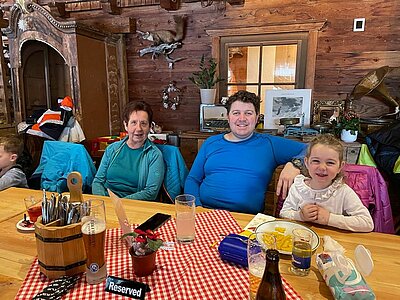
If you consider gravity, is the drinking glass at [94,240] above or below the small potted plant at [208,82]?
below

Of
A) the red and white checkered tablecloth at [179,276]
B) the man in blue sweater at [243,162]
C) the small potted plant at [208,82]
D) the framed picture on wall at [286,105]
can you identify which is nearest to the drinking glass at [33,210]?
the red and white checkered tablecloth at [179,276]

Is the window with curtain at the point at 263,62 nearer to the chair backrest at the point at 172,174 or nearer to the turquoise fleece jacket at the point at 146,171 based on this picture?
the chair backrest at the point at 172,174

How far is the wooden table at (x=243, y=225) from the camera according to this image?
84 cm

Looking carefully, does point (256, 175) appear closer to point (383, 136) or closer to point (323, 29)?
point (383, 136)

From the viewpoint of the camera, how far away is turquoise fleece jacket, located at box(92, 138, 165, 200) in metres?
1.79

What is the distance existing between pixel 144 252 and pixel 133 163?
1.05 metres

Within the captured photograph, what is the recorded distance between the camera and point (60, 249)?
84 cm

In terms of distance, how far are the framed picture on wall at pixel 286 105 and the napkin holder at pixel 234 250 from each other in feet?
7.31

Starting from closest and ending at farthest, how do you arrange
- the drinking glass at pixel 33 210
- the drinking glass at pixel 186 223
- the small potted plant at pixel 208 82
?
the drinking glass at pixel 186 223 → the drinking glass at pixel 33 210 → the small potted plant at pixel 208 82

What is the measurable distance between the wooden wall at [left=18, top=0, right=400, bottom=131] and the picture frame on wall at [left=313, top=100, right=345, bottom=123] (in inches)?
2.0

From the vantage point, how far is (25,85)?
350cm

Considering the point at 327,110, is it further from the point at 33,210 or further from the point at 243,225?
the point at 33,210

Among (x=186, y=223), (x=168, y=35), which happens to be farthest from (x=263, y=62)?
(x=186, y=223)

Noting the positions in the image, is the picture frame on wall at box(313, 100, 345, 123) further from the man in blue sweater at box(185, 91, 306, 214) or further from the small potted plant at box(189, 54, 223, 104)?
the man in blue sweater at box(185, 91, 306, 214)
